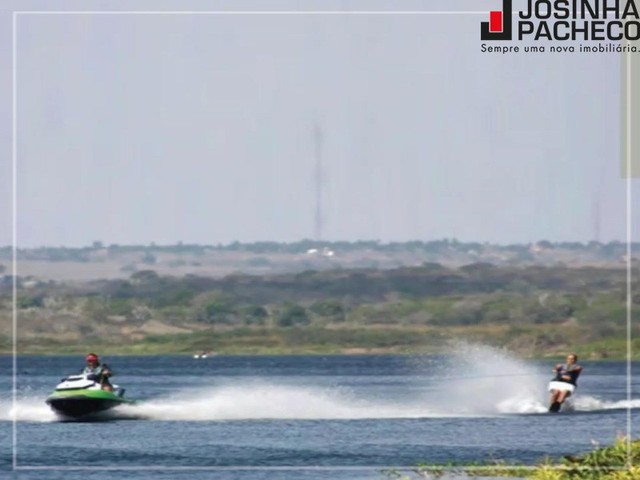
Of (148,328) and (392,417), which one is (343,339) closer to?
(148,328)

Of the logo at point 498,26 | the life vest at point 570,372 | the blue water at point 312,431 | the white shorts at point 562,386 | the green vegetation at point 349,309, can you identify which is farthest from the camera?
the green vegetation at point 349,309

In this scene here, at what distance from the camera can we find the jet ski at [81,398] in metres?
37.1

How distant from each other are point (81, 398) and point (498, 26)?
10990 millimetres

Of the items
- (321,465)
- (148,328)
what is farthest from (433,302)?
(321,465)

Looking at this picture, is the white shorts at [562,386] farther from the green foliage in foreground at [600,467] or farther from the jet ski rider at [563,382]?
the green foliage in foreground at [600,467]

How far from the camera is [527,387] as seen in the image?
4381cm

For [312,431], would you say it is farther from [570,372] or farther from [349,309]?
[349,309]

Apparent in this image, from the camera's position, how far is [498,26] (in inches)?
1270

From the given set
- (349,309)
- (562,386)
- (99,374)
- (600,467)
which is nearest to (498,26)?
(562,386)

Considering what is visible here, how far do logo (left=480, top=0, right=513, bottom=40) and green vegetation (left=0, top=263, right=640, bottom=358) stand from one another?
39.6 ft

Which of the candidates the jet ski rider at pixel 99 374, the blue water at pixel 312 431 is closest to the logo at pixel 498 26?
the blue water at pixel 312 431

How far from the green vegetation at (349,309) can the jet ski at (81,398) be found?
817 cm

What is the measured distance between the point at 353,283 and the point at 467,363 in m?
27.8

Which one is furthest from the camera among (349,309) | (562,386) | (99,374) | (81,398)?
(349,309)
